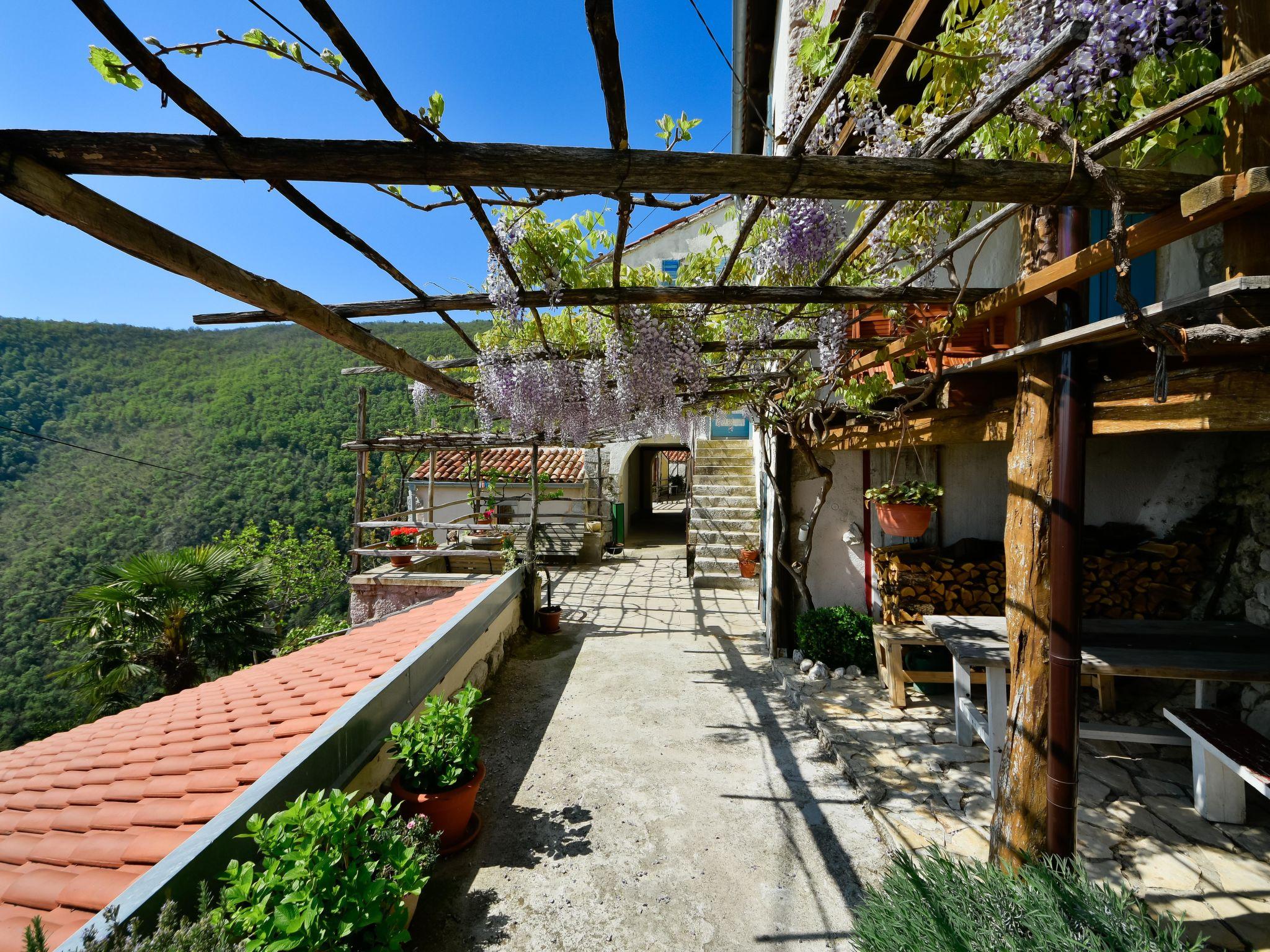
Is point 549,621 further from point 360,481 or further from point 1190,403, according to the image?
point 1190,403

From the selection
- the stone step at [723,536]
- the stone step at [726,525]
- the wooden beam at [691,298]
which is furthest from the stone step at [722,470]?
the wooden beam at [691,298]

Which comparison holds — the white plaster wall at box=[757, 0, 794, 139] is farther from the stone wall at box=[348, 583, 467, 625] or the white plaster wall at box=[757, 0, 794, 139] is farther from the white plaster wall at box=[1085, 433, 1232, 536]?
the stone wall at box=[348, 583, 467, 625]

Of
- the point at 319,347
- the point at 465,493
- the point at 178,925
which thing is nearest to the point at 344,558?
the point at 465,493

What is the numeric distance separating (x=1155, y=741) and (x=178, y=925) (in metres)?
4.14

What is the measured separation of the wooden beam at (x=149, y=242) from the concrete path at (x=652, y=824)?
2.42 metres

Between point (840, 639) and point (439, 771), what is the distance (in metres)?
3.47

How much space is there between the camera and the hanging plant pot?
618 cm

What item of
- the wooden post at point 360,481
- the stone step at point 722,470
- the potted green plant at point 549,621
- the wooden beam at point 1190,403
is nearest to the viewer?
the wooden beam at point 1190,403

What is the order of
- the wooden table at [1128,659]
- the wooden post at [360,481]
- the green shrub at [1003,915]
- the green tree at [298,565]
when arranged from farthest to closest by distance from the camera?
the green tree at [298,565] < the wooden post at [360,481] < the wooden table at [1128,659] < the green shrub at [1003,915]

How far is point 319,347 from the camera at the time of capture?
1112 inches

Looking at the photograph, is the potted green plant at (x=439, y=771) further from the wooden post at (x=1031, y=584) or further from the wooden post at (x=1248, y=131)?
the wooden post at (x=1248, y=131)

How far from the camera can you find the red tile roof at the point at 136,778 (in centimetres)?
150

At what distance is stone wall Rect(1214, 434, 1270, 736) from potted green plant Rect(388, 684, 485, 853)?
13.2ft

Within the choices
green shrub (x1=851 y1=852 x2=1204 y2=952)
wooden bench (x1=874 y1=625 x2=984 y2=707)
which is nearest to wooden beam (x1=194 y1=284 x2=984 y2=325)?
green shrub (x1=851 y1=852 x2=1204 y2=952)
